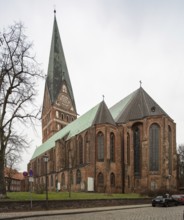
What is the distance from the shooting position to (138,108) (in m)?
54.2

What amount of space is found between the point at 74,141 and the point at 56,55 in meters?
35.7

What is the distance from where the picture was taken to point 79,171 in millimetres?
52688

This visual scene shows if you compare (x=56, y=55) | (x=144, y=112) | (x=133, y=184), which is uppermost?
(x=56, y=55)

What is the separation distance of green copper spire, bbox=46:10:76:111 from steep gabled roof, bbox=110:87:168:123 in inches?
1264

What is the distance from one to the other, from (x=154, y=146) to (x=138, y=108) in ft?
22.2

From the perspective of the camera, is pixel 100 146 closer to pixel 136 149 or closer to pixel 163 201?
pixel 136 149

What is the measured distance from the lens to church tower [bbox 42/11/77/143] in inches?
3445

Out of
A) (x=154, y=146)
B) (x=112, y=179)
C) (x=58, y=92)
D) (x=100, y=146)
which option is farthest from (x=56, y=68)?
(x=112, y=179)

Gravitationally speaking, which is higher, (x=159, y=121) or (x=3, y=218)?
(x=159, y=121)

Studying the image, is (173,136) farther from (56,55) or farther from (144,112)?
(56,55)

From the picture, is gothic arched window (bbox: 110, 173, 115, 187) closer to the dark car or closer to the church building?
the church building

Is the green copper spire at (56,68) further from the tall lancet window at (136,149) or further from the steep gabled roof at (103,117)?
the tall lancet window at (136,149)

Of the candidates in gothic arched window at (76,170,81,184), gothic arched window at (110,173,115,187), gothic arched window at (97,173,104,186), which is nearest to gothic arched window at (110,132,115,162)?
gothic arched window at (110,173,115,187)

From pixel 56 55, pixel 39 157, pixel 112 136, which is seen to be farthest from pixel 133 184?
pixel 56 55
